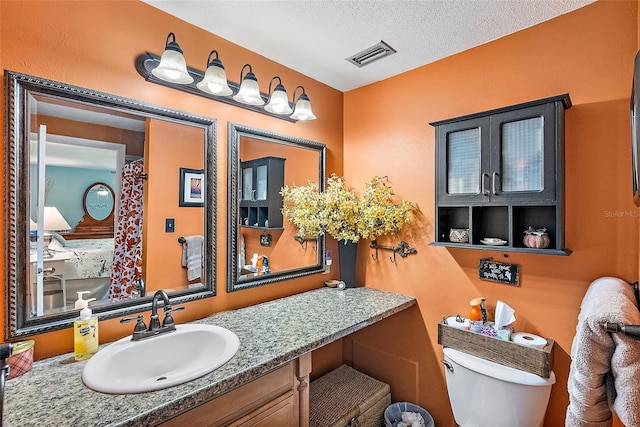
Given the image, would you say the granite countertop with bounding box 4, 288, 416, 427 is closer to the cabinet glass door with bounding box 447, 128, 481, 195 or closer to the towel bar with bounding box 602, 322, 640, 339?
the cabinet glass door with bounding box 447, 128, 481, 195

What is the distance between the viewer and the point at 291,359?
1.28 m

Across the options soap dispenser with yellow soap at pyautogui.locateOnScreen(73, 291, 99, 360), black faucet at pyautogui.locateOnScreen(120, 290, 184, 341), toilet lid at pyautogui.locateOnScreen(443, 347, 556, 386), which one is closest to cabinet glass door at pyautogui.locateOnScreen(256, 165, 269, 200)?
black faucet at pyautogui.locateOnScreen(120, 290, 184, 341)

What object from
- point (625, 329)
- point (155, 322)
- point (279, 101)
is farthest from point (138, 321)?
point (625, 329)

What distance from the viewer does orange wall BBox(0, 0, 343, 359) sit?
119 centimetres

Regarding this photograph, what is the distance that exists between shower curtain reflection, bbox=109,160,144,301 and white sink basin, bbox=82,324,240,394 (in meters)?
0.25

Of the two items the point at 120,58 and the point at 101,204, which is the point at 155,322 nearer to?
the point at 101,204

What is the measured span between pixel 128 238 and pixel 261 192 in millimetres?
764

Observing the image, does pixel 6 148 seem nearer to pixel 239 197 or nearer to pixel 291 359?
pixel 239 197

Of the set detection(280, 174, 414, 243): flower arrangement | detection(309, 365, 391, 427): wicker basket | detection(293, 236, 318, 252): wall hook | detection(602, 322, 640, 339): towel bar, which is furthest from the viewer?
detection(293, 236, 318, 252): wall hook

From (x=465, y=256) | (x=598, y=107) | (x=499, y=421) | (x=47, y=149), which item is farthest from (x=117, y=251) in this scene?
(x=598, y=107)

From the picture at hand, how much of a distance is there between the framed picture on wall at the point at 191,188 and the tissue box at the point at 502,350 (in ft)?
5.09

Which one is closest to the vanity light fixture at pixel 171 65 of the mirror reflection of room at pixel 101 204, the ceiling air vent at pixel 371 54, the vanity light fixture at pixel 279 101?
the mirror reflection of room at pixel 101 204

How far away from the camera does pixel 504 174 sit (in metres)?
1.58

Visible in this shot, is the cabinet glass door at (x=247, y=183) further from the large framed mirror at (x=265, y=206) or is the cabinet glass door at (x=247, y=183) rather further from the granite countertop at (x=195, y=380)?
the granite countertop at (x=195, y=380)
